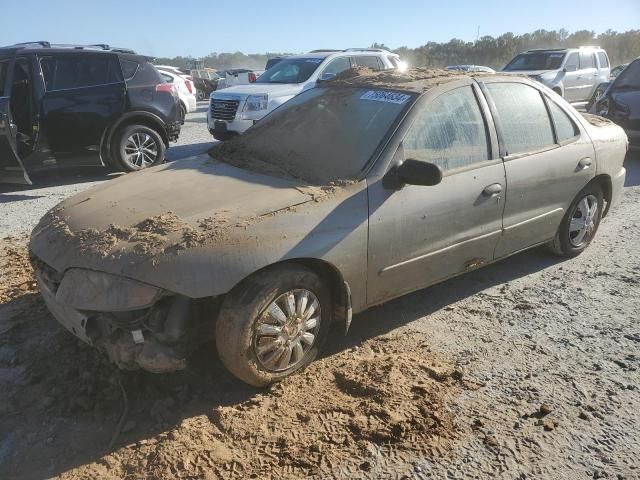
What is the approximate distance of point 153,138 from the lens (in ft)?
26.8

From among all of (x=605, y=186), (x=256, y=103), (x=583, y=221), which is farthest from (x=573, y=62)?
(x=583, y=221)

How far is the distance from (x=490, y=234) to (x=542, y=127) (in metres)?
1.09

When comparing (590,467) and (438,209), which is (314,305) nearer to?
(438,209)

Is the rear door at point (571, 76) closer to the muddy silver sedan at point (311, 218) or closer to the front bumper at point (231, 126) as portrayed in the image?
the front bumper at point (231, 126)

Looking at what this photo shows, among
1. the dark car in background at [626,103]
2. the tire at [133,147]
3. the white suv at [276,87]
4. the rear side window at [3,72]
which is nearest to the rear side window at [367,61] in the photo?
the white suv at [276,87]

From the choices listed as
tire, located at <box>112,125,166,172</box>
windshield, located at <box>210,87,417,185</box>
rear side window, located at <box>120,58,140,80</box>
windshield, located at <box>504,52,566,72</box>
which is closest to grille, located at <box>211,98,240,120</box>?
tire, located at <box>112,125,166,172</box>

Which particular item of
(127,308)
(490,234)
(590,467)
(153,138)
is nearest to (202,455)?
(127,308)

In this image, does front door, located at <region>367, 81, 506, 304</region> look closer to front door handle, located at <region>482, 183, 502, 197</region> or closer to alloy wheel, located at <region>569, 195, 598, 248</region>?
front door handle, located at <region>482, 183, 502, 197</region>

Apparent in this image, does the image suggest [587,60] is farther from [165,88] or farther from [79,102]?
[79,102]

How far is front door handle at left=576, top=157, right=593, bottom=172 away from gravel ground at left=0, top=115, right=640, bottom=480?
1.13 m

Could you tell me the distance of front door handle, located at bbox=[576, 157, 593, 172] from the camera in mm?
4359

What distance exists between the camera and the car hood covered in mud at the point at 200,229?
2.58 m

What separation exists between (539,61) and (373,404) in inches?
642

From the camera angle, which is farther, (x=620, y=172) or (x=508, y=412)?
(x=620, y=172)
